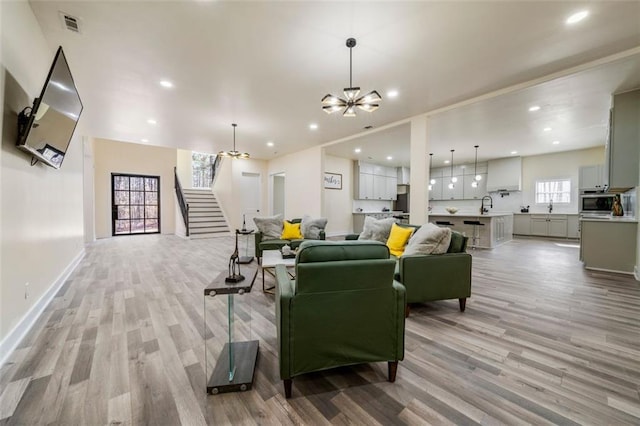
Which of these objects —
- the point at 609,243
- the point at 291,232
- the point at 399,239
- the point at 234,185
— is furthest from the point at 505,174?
the point at 234,185

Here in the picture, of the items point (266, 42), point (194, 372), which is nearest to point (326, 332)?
point (194, 372)

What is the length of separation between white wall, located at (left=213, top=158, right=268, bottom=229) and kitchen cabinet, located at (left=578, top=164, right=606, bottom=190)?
A: 400 inches

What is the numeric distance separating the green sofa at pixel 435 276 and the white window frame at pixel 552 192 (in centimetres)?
839

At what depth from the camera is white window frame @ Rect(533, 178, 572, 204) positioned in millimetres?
8088

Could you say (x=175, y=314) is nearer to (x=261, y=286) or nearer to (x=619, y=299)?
(x=261, y=286)

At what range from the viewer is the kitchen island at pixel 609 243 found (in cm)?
396

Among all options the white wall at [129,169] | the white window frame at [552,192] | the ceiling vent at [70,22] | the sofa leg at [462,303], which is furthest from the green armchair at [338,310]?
the white window frame at [552,192]

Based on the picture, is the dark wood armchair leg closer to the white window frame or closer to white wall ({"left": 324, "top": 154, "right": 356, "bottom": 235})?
white wall ({"left": 324, "top": 154, "right": 356, "bottom": 235})

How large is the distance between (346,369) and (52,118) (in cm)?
338

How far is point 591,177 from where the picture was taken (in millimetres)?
7094

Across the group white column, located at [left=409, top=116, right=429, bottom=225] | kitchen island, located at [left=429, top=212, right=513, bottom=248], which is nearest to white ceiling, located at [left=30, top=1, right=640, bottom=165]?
white column, located at [left=409, top=116, right=429, bottom=225]

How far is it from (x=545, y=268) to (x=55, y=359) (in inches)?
258

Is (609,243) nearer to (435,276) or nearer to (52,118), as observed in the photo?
(435,276)

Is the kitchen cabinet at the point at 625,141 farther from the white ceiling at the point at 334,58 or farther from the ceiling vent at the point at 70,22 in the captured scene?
the ceiling vent at the point at 70,22
